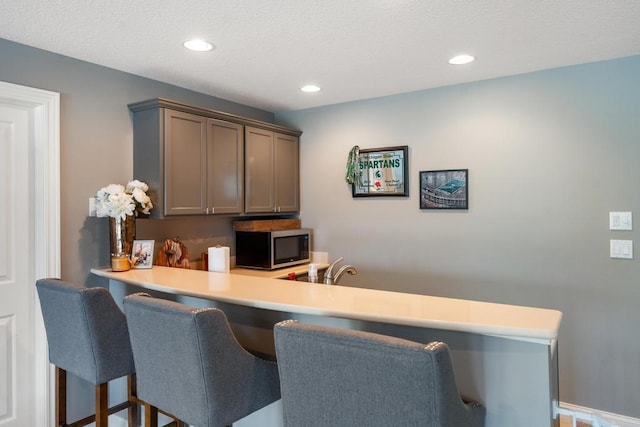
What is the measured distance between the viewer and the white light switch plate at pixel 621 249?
104 inches

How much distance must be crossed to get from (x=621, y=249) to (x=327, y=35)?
224 cm

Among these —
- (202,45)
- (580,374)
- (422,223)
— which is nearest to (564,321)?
(580,374)

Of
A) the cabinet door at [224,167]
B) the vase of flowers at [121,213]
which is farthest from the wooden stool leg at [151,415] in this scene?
the cabinet door at [224,167]

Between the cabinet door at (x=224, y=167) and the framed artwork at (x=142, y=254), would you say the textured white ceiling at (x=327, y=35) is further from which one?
the framed artwork at (x=142, y=254)

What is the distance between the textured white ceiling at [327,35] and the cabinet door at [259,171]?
0.58m

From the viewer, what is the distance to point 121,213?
2.57 meters

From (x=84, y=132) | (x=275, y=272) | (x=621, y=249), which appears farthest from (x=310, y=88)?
(x=621, y=249)

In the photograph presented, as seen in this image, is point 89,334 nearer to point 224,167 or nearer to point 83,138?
point 83,138

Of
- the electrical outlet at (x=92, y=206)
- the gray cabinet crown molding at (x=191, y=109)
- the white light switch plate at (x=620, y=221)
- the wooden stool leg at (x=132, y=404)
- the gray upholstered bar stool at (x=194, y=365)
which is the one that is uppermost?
the gray cabinet crown molding at (x=191, y=109)

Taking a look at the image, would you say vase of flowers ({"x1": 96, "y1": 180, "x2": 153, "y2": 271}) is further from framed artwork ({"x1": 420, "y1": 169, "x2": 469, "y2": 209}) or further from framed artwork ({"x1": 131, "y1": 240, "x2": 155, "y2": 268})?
framed artwork ({"x1": 420, "y1": 169, "x2": 469, "y2": 209})

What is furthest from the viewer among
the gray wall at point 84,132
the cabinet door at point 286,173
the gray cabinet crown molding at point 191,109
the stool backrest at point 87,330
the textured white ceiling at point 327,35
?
the cabinet door at point 286,173

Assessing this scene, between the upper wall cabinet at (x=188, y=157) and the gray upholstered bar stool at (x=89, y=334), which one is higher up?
the upper wall cabinet at (x=188, y=157)

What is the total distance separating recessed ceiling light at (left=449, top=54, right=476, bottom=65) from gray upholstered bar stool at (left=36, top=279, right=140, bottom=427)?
2362 millimetres

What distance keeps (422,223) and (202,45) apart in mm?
2083
